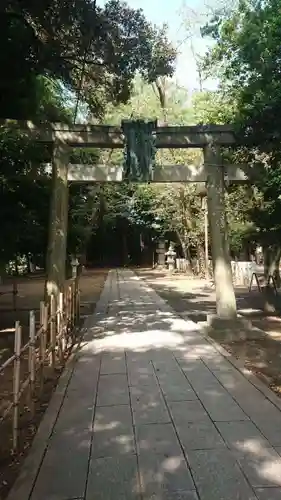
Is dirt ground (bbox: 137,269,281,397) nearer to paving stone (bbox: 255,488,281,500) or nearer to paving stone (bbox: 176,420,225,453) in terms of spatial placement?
paving stone (bbox: 176,420,225,453)

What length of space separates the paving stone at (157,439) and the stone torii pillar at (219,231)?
181 inches

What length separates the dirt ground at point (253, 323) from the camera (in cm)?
562

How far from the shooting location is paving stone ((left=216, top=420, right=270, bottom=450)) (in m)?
3.17

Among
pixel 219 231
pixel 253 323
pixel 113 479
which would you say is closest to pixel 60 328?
pixel 219 231

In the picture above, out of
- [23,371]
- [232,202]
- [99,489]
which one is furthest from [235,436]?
[232,202]

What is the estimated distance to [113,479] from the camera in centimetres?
271

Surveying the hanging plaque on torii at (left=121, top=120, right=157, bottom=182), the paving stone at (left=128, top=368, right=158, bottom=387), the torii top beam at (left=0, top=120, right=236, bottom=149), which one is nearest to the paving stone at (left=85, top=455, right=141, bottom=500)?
the paving stone at (left=128, top=368, right=158, bottom=387)

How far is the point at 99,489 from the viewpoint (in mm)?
2592

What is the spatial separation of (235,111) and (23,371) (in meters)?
5.48

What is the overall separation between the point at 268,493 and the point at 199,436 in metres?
0.88

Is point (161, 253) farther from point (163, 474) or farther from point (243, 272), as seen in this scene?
point (163, 474)

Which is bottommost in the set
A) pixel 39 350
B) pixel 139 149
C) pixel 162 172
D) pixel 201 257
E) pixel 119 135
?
pixel 39 350

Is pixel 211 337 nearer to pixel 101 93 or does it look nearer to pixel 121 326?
pixel 121 326

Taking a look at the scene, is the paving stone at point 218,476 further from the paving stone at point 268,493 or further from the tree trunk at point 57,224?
the tree trunk at point 57,224
